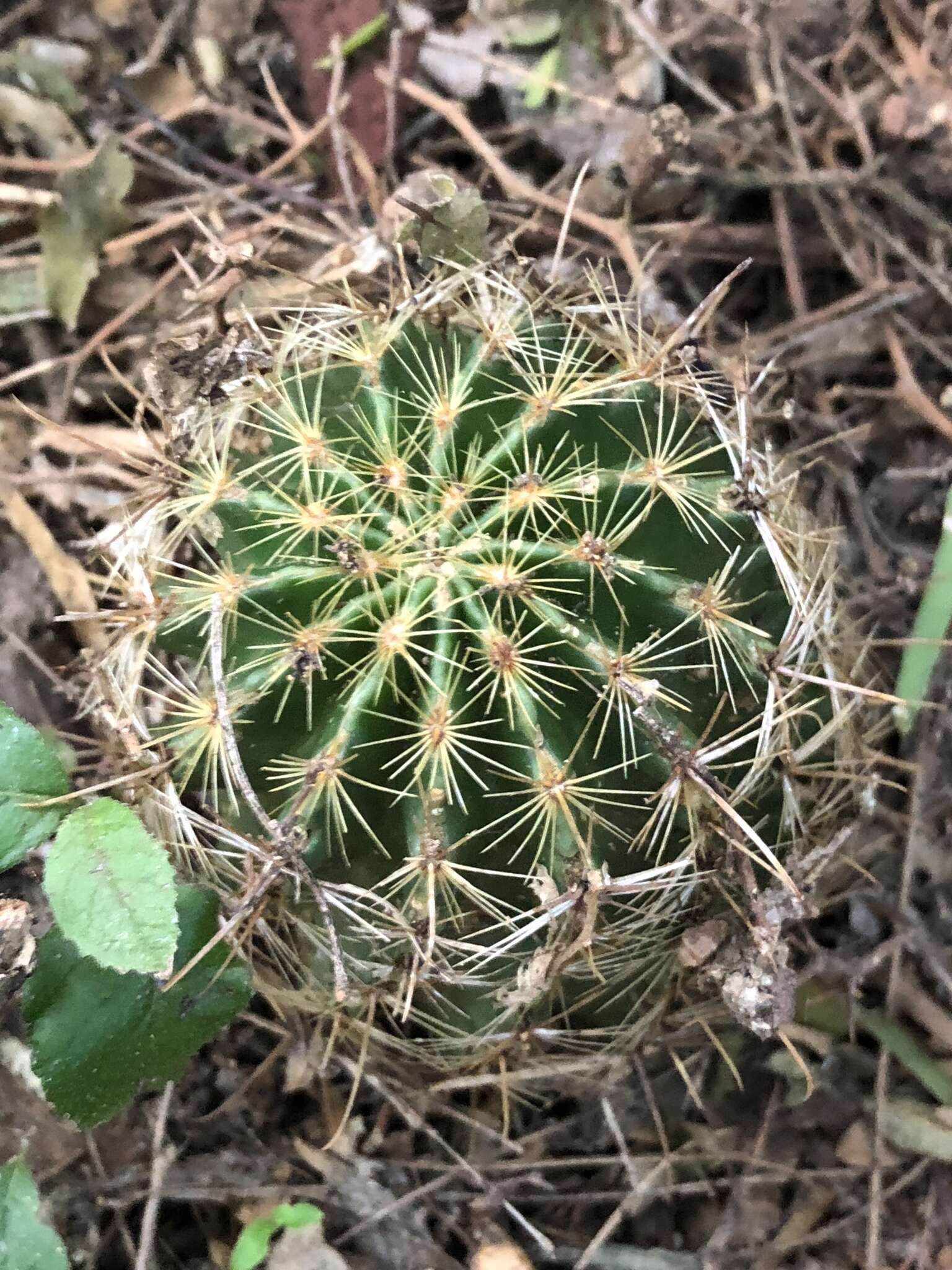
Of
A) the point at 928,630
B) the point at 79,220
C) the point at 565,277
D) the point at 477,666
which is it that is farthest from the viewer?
the point at 79,220

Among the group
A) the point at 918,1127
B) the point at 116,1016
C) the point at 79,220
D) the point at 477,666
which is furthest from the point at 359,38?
the point at 918,1127

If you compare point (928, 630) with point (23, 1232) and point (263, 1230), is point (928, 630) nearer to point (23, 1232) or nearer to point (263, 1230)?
point (263, 1230)

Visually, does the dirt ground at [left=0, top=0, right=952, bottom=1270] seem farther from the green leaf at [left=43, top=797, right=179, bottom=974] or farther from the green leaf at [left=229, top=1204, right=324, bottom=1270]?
the green leaf at [left=43, top=797, right=179, bottom=974]

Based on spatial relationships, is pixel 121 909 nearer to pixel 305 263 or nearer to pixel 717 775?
pixel 717 775

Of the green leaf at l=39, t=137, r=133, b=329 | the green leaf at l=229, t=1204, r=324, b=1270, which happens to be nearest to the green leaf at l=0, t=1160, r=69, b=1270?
the green leaf at l=229, t=1204, r=324, b=1270

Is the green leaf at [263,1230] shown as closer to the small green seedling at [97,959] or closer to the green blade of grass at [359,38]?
the small green seedling at [97,959]

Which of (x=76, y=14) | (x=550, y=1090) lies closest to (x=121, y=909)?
(x=550, y=1090)
